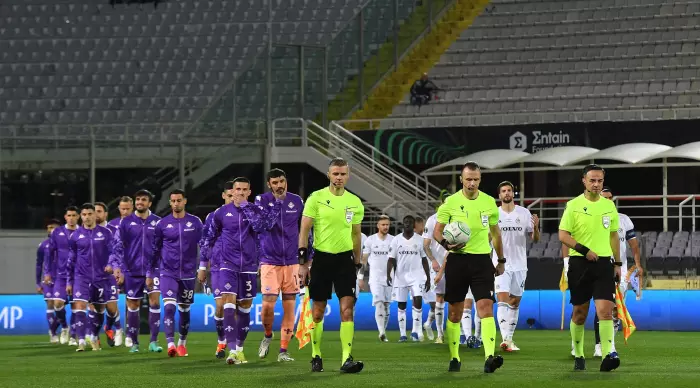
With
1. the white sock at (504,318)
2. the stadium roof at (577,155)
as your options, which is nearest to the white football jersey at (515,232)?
the white sock at (504,318)

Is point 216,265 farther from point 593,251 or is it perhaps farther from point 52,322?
point 52,322

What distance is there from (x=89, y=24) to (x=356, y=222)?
116 feet

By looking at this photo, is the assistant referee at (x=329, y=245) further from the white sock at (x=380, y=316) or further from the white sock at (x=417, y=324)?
the white sock at (x=380, y=316)

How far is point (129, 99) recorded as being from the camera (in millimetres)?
45531

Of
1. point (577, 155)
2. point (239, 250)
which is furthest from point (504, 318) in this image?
point (577, 155)

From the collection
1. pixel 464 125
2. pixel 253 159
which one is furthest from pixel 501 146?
pixel 253 159

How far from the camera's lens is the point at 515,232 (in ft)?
65.4

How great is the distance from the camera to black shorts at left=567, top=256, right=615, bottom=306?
14945 millimetres

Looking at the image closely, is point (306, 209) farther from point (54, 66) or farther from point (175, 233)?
point (54, 66)

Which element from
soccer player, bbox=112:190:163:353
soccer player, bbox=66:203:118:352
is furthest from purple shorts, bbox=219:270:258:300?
soccer player, bbox=66:203:118:352

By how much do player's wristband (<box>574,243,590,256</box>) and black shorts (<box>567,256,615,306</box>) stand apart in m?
0.17

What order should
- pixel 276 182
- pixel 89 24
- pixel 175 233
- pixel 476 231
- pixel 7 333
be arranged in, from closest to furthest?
pixel 476 231, pixel 276 182, pixel 175 233, pixel 7 333, pixel 89 24

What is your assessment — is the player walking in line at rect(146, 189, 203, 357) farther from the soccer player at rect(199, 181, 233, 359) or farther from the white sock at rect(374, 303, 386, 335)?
the white sock at rect(374, 303, 386, 335)

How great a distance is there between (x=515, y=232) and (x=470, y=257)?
16.2ft
